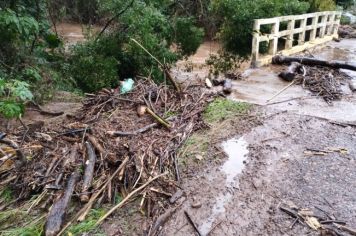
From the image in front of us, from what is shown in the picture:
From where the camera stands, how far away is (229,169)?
13.5ft

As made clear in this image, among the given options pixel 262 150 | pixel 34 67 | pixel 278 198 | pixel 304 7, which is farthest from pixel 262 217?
pixel 304 7

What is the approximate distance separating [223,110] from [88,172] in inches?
107

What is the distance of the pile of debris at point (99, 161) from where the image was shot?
3408 millimetres

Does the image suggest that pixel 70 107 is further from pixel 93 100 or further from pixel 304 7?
pixel 304 7

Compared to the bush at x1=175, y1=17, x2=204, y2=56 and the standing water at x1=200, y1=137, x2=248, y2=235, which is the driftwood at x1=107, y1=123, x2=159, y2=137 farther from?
the bush at x1=175, y1=17, x2=204, y2=56

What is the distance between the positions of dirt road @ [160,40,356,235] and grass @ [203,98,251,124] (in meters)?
0.38

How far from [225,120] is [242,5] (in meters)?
4.96

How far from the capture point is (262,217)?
3314mm

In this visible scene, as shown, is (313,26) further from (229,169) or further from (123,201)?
(123,201)

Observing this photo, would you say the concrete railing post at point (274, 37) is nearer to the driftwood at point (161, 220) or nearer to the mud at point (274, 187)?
the mud at point (274, 187)

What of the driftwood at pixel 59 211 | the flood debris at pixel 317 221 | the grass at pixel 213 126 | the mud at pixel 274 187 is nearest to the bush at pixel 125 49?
the grass at pixel 213 126

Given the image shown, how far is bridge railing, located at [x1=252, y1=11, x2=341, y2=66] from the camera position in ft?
29.1

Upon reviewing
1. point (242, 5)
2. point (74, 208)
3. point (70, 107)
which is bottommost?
point (70, 107)

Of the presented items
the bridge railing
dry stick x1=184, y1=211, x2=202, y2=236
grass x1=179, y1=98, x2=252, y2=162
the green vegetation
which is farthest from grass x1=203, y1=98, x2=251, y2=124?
the bridge railing
